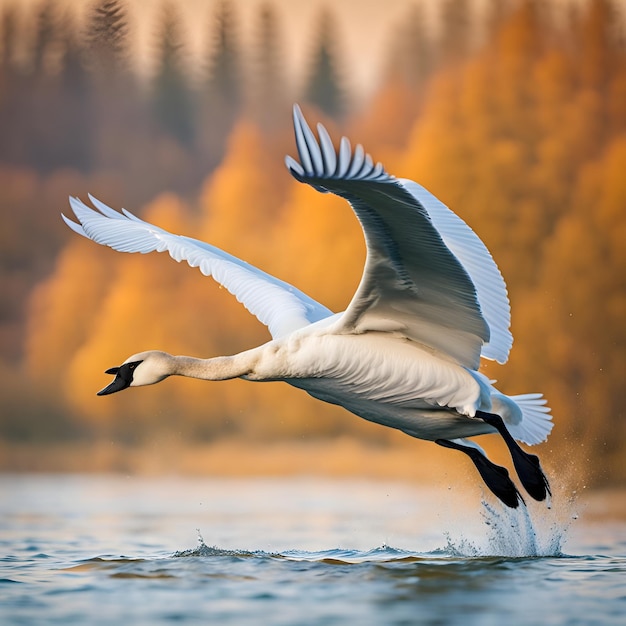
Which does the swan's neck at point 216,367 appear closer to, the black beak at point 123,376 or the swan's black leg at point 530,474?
the black beak at point 123,376

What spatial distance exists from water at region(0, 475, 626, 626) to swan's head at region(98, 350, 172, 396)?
107 centimetres

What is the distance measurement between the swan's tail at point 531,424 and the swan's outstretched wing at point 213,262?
1.42 m

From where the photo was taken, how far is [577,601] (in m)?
6.98

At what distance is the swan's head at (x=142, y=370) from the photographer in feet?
27.7

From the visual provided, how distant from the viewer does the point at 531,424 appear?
8.66 metres

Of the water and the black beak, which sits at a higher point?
the black beak

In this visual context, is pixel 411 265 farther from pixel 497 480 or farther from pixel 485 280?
pixel 497 480

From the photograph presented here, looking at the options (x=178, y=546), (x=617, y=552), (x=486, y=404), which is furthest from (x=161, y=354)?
(x=617, y=552)

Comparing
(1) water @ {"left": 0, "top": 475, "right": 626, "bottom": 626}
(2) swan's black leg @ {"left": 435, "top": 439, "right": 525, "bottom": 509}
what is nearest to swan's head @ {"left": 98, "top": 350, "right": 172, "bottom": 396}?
(1) water @ {"left": 0, "top": 475, "right": 626, "bottom": 626}

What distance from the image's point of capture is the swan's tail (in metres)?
8.60

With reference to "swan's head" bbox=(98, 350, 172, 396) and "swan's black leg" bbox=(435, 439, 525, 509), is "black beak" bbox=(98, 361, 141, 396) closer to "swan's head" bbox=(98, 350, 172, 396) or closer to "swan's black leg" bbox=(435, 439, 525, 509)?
"swan's head" bbox=(98, 350, 172, 396)

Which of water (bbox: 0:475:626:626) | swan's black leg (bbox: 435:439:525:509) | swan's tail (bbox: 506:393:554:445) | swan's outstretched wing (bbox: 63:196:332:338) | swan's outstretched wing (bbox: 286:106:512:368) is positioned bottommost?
water (bbox: 0:475:626:626)

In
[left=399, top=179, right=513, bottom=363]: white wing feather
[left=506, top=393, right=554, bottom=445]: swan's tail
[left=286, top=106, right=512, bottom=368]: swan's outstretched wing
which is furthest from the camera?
[left=506, top=393, right=554, bottom=445]: swan's tail

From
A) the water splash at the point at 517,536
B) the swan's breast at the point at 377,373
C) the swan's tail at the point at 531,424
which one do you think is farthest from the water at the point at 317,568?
the swan's breast at the point at 377,373
